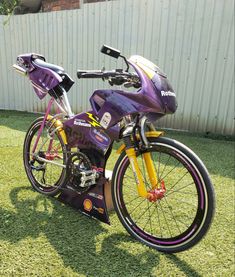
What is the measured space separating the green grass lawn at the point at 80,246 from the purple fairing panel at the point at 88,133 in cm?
62

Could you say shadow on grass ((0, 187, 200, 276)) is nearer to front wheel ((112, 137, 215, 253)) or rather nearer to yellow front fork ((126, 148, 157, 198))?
front wheel ((112, 137, 215, 253))

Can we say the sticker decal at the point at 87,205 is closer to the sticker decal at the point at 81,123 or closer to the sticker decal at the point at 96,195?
the sticker decal at the point at 96,195

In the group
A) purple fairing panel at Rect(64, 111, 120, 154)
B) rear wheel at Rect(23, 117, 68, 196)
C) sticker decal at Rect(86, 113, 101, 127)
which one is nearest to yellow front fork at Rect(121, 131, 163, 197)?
purple fairing panel at Rect(64, 111, 120, 154)

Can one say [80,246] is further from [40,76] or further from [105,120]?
[40,76]

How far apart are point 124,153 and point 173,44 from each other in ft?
11.3

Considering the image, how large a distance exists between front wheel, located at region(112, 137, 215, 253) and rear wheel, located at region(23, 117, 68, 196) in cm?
64

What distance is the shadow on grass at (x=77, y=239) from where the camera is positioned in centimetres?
185

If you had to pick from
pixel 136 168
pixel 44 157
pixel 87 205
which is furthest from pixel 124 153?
pixel 44 157

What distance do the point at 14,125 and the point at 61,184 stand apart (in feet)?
10.8

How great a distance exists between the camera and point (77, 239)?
6.91 feet

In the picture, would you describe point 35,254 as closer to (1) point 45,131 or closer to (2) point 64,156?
(2) point 64,156

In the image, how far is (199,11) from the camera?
4.60m

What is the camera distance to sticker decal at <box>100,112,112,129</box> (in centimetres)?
199

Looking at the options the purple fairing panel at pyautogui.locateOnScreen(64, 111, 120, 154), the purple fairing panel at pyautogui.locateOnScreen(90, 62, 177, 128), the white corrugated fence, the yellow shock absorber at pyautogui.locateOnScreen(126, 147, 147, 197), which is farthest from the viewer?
the white corrugated fence
